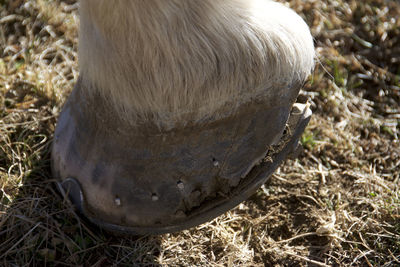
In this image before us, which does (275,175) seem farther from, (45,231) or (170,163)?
(45,231)

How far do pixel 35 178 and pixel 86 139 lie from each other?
1.04ft

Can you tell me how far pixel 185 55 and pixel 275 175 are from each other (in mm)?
700

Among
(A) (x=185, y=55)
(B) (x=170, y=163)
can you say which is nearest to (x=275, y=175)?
(B) (x=170, y=163)

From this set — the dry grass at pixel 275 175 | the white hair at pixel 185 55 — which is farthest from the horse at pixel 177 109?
the dry grass at pixel 275 175

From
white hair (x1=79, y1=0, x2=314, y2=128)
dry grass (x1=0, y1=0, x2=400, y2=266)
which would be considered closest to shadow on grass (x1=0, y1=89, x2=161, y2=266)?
dry grass (x1=0, y1=0, x2=400, y2=266)

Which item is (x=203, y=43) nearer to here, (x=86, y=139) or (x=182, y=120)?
(x=182, y=120)

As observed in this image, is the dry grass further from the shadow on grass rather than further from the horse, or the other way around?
the horse

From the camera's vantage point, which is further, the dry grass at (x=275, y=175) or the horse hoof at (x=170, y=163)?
the dry grass at (x=275, y=175)

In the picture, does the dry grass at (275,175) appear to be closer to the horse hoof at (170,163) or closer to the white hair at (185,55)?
the horse hoof at (170,163)

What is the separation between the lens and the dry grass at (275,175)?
132cm

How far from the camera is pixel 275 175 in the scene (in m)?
1.57

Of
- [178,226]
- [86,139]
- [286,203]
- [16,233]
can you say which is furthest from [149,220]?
[286,203]

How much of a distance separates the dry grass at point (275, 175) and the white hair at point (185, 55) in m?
0.43

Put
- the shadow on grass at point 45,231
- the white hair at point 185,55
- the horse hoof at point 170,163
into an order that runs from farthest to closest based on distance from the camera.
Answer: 1. the shadow on grass at point 45,231
2. the horse hoof at point 170,163
3. the white hair at point 185,55
